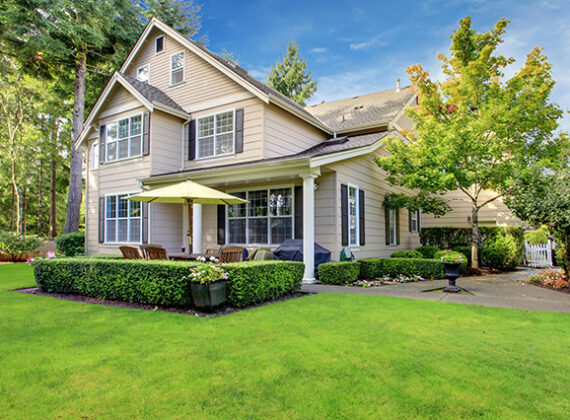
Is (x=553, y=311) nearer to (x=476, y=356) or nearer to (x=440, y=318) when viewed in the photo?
(x=440, y=318)

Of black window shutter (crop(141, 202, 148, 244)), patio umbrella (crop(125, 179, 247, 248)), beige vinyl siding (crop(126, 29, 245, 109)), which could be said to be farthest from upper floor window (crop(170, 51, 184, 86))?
patio umbrella (crop(125, 179, 247, 248))

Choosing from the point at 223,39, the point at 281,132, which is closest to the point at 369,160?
the point at 281,132

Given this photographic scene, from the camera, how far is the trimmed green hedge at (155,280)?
634 centimetres

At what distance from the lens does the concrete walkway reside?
21.6 feet

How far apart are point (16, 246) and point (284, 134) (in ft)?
42.5

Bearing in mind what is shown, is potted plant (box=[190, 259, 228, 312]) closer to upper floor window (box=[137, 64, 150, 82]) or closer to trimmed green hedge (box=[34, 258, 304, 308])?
trimmed green hedge (box=[34, 258, 304, 308])

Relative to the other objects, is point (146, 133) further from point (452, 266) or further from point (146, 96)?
point (452, 266)

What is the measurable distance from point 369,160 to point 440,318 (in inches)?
306

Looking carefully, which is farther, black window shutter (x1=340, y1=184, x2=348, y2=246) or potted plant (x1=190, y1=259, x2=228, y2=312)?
black window shutter (x1=340, y1=184, x2=348, y2=246)

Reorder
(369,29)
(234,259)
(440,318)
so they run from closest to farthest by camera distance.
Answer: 1. (440,318)
2. (234,259)
3. (369,29)

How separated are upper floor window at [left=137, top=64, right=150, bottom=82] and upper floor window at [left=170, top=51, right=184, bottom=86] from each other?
1435 millimetres

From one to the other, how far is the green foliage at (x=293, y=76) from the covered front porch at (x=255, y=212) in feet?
60.9

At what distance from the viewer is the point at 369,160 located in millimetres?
12586

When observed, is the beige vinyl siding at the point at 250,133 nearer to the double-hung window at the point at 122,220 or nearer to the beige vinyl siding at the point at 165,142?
the beige vinyl siding at the point at 165,142
